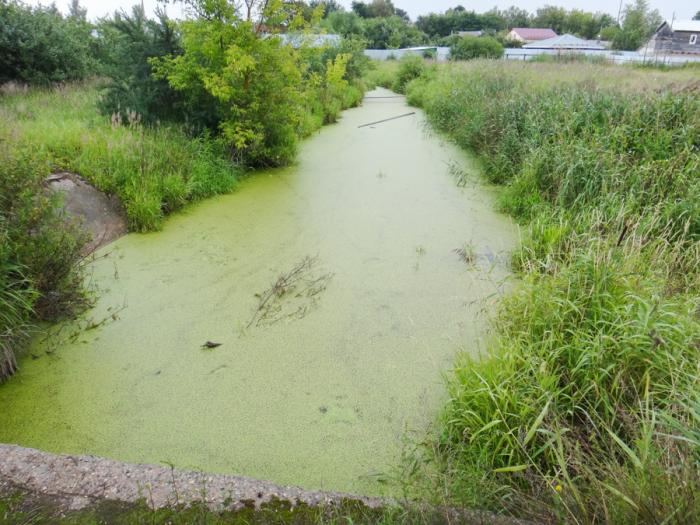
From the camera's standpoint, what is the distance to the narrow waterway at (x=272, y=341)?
1.77 metres

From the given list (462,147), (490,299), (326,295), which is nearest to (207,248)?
(326,295)

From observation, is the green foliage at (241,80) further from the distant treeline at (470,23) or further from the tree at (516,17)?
the tree at (516,17)

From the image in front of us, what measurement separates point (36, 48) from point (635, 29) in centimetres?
4203

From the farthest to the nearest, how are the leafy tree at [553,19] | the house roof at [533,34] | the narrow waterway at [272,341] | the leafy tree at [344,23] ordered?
the leafy tree at [553,19], the house roof at [533,34], the leafy tree at [344,23], the narrow waterway at [272,341]

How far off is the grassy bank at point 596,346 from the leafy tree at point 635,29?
126ft

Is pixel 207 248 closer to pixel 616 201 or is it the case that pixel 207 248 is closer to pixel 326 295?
pixel 326 295

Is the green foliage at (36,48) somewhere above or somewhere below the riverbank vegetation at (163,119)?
above

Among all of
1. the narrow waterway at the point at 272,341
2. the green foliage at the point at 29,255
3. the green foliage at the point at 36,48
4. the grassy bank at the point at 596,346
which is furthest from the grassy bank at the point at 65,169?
the grassy bank at the point at 596,346

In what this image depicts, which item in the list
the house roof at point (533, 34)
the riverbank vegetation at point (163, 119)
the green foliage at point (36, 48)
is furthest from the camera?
the house roof at point (533, 34)

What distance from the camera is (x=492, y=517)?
1238mm

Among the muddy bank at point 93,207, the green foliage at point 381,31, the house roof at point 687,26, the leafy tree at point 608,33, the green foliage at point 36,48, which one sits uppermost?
the green foliage at point 381,31

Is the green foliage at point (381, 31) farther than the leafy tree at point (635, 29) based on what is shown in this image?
No

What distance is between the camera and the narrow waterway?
1.77 m

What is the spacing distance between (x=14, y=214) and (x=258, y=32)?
3.57 metres
